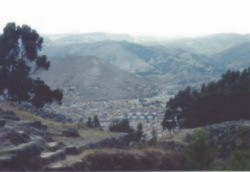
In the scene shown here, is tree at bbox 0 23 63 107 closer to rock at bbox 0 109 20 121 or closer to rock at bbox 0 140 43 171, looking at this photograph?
rock at bbox 0 109 20 121

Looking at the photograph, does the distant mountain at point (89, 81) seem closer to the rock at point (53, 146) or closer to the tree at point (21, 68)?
the tree at point (21, 68)

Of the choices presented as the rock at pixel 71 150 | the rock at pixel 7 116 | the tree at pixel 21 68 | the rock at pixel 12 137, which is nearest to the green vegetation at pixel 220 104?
the tree at pixel 21 68

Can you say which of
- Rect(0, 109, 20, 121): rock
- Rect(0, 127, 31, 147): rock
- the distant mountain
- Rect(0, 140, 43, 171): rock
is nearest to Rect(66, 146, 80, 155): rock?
Rect(0, 127, 31, 147): rock

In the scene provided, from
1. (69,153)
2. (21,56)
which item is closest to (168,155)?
(69,153)

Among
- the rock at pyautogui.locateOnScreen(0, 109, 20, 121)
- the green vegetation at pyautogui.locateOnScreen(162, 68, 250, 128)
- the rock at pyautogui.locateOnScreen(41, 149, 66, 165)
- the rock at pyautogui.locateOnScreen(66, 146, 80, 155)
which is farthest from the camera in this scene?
the green vegetation at pyautogui.locateOnScreen(162, 68, 250, 128)

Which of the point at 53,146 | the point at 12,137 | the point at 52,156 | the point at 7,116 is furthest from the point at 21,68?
the point at 52,156

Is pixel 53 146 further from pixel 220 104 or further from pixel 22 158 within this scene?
pixel 220 104

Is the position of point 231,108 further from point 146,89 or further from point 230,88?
point 146,89
